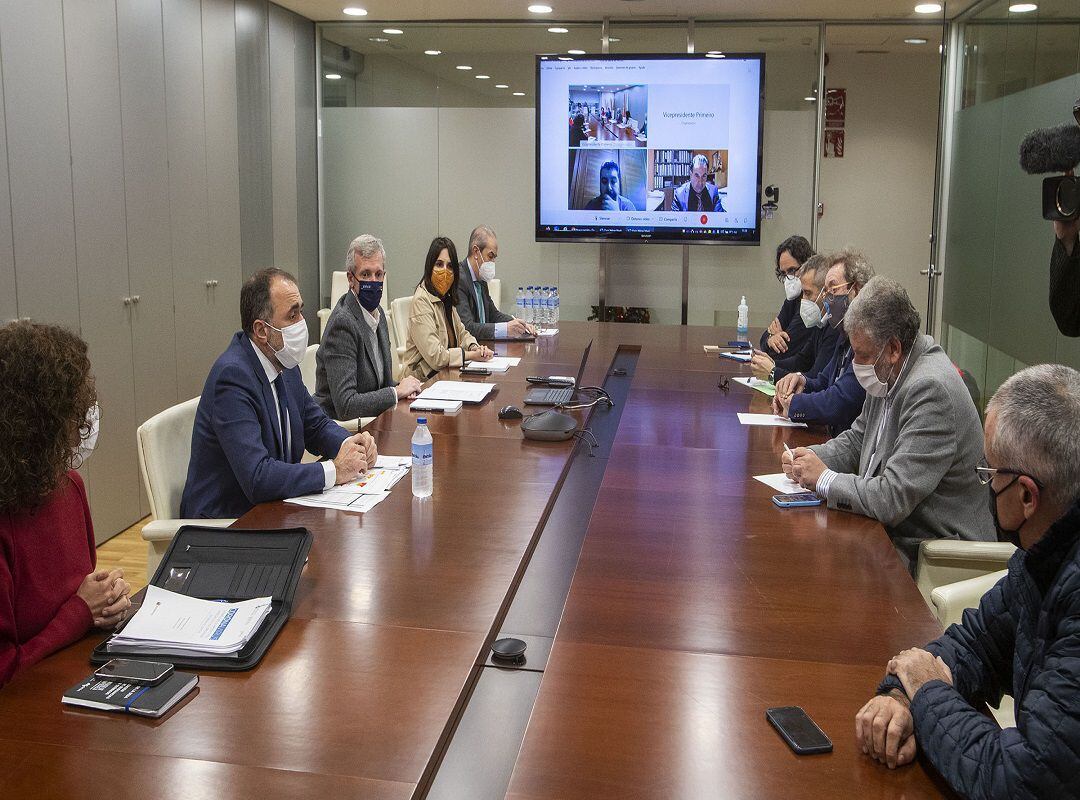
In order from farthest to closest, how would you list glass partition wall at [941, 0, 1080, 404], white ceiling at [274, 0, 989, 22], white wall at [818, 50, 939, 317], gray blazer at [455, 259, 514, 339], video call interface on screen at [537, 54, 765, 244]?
white wall at [818, 50, 939, 317]
video call interface on screen at [537, 54, 765, 244]
white ceiling at [274, 0, 989, 22]
gray blazer at [455, 259, 514, 339]
glass partition wall at [941, 0, 1080, 404]

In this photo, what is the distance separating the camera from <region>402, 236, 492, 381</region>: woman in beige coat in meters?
5.12

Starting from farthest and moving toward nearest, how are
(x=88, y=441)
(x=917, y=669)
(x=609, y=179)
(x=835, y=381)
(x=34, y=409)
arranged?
(x=609, y=179) < (x=835, y=381) < (x=88, y=441) < (x=34, y=409) < (x=917, y=669)

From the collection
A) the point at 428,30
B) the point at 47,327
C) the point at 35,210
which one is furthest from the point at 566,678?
the point at 428,30

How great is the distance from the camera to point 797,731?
1.64 meters

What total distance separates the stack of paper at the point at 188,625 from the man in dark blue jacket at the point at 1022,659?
3.63 feet

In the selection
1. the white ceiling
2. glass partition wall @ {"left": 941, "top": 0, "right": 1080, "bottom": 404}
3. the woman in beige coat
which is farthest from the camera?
the white ceiling

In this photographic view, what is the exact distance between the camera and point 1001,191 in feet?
19.4

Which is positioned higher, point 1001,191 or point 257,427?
point 1001,191

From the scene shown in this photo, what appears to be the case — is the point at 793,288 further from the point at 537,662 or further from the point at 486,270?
the point at 537,662

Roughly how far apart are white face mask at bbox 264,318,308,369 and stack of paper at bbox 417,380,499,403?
108 centimetres

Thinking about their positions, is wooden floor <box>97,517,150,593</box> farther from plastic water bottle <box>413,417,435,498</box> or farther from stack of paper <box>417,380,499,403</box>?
plastic water bottle <box>413,417,435,498</box>

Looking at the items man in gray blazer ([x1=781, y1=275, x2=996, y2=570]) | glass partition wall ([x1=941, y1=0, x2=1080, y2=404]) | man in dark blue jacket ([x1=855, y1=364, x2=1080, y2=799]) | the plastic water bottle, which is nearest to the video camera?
man in gray blazer ([x1=781, y1=275, x2=996, y2=570])

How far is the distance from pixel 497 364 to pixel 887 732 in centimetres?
365

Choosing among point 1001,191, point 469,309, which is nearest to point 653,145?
point 469,309
